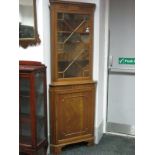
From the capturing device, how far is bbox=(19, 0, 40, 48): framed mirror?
9.16 feet

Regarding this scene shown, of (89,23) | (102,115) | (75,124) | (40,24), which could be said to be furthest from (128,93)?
(40,24)

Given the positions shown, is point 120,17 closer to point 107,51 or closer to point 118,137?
point 107,51

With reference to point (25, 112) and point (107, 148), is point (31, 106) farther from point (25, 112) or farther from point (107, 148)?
point (107, 148)

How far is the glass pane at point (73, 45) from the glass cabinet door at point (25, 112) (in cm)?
57

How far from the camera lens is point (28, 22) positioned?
283 centimetres

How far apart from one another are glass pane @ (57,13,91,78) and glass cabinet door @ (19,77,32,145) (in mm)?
574

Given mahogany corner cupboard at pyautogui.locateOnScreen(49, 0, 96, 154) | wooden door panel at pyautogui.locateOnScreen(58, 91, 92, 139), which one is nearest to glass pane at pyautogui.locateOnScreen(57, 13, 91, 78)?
mahogany corner cupboard at pyautogui.locateOnScreen(49, 0, 96, 154)

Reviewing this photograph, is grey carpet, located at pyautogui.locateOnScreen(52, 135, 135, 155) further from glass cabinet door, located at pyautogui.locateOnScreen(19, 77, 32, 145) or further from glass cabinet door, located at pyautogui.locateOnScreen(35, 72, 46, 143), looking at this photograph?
glass cabinet door, located at pyautogui.locateOnScreen(19, 77, 32, 145)

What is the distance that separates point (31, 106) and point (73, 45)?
1.05 metres

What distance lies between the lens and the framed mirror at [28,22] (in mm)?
2791

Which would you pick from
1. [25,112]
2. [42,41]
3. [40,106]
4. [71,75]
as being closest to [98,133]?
[71,75]

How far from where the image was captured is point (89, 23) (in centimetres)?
320
